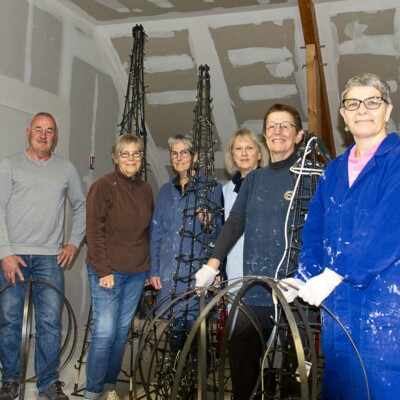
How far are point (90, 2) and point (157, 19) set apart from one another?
561 mm

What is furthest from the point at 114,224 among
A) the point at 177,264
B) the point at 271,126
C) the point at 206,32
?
the point at 206,32

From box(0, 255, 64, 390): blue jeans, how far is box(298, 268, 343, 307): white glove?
1.50 metres

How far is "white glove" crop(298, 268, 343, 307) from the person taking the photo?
1438 mm

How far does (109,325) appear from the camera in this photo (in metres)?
2.39

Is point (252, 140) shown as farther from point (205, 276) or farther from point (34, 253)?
point (34, 253)

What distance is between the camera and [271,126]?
2.03 meters

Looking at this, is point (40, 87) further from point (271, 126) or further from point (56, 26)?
point (271, 126)

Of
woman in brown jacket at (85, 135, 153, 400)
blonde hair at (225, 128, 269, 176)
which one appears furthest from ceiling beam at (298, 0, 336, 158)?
woman in brown jacket at (85, 135, 153, 400)

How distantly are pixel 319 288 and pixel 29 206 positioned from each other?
5.39 feet

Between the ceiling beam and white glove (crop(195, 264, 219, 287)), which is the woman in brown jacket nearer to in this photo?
white glove (crop(195, 264, 219, 287))

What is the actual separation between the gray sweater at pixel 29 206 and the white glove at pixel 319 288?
154cm

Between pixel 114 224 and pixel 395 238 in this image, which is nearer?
pixel 395 238

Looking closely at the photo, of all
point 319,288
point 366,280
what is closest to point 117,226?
point 319,288

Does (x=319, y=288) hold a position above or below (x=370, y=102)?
below
